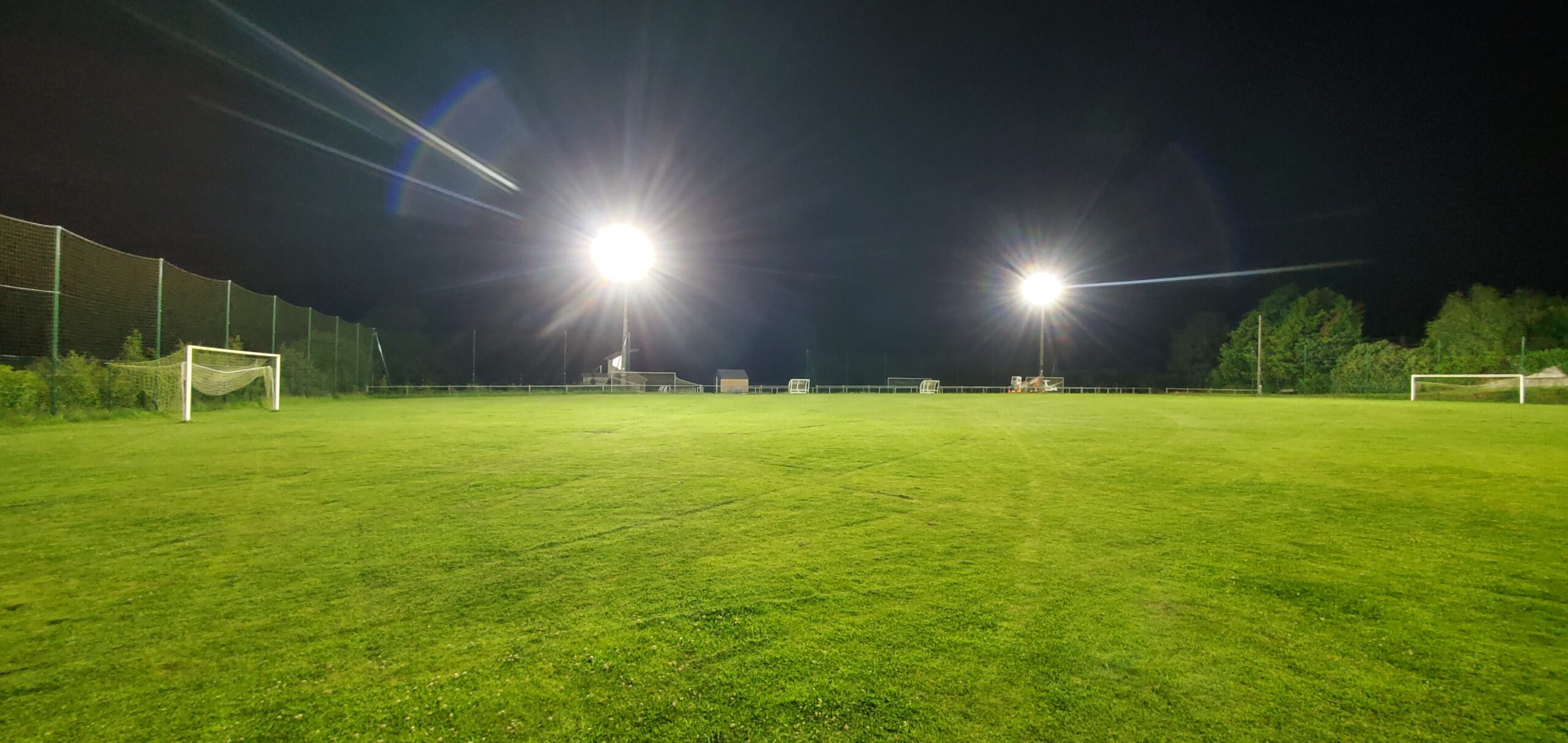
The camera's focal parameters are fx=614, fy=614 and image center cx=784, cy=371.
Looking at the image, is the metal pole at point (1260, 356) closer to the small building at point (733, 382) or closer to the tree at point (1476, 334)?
the tree at point (1476, 334)

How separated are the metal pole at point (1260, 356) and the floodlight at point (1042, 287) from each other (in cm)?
1641

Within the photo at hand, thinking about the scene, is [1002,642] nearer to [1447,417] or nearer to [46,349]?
[46,349]

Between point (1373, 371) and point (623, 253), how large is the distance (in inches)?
1845

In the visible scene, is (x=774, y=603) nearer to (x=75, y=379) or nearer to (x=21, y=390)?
(x=21, y=390)

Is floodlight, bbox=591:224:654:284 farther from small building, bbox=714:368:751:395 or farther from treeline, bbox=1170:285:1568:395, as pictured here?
treeline, bbox=1170:285:1568:395

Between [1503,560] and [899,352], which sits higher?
[899,352]

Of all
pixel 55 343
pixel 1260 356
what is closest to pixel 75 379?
pixel 55 343

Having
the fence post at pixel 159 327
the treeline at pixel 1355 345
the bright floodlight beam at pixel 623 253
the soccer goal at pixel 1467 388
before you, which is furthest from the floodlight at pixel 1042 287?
the fence post at pixel 159 327

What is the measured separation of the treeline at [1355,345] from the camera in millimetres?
35906

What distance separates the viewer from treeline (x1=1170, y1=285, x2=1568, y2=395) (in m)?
35.9

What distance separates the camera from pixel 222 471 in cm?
598

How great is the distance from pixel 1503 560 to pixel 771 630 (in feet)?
13.5

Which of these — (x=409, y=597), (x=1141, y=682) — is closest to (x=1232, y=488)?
(x=1141, y=682)

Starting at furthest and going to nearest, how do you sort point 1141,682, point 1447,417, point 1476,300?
1. point 1476,300
2. point 1447,417
3. point 1141,682
